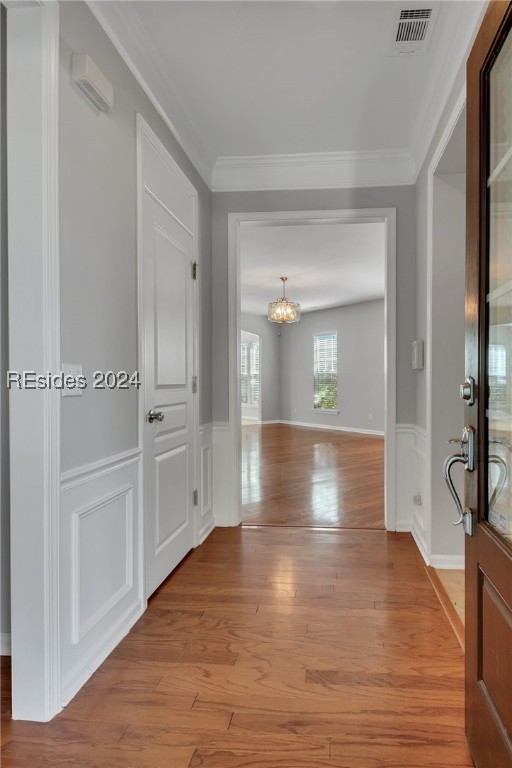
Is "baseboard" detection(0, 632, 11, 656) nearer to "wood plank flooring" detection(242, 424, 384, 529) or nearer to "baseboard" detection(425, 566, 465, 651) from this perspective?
"baseboard" detection(425, 566, 465, 651)

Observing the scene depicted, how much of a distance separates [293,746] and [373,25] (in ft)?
9.45

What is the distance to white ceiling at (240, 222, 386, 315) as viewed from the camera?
563 centimetres

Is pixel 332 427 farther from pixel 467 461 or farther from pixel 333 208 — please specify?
pixel 467 461

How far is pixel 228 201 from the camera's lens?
3824 mm

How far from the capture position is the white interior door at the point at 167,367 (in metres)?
2.52

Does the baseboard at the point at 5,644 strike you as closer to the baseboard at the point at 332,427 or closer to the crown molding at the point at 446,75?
the crown molding at the point at 446,75

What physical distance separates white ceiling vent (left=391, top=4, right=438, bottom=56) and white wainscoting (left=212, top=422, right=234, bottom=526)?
2.59m

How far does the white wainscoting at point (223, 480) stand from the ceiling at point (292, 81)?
191 cm

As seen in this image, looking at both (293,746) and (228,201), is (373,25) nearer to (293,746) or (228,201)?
(228,201)

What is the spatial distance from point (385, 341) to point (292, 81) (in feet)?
6.08

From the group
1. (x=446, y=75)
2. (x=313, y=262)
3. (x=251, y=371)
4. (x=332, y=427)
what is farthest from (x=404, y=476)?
(x=251, y=371)

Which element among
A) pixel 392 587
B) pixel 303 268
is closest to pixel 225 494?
pixel 392 587

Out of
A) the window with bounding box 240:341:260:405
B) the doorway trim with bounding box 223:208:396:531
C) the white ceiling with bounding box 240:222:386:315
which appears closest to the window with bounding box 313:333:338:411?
the white ceiling with bounding box 240:222:386:315

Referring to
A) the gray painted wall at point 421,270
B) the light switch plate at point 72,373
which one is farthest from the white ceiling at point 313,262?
the light switch plate at point 72,373
